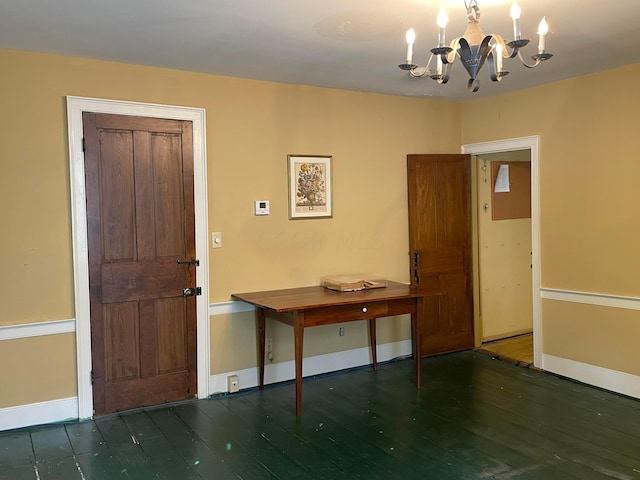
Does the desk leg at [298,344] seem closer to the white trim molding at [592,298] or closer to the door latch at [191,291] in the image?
the door latch at [191,291]

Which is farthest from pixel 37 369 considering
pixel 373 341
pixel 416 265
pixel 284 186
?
pixel 416 265

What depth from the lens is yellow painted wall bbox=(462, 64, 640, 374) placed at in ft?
13.1

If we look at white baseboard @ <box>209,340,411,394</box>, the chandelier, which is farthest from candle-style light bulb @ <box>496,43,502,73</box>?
white baseboard @ <box>209,340,411,394</box>

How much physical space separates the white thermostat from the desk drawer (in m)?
0.96

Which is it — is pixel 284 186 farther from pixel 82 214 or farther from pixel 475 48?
pixel 475 48

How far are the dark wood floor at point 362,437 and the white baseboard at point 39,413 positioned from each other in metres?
0.06

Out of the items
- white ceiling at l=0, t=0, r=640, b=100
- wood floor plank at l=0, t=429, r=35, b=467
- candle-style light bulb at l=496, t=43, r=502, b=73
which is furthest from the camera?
wood floor plank at l=0, t=429, r=35, b=467

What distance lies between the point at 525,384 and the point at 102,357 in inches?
121

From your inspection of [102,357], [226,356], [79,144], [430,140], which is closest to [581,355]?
[430,140]

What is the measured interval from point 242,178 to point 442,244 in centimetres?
198

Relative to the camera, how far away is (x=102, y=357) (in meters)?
3.71

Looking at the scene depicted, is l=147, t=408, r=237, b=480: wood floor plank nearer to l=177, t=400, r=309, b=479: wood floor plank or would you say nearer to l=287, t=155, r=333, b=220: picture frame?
l=177, t=400, r=309, b=479: wood floor plank

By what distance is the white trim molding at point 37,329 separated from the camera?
134 inches

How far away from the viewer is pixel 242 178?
418 centimetres
